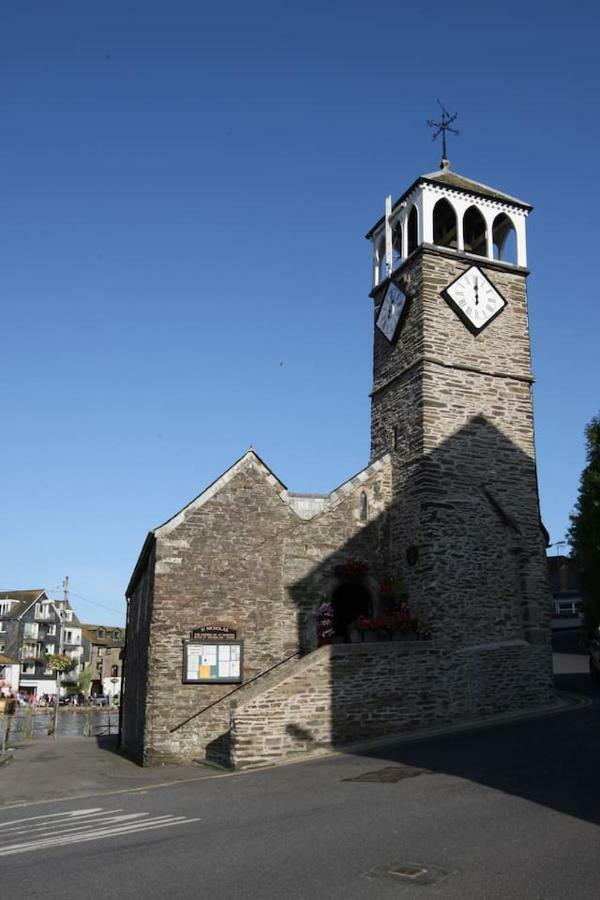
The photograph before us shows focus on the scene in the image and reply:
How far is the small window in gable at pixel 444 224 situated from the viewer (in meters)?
24.4

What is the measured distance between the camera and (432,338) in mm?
21078

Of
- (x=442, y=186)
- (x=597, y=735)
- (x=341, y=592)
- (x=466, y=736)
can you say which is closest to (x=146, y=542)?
(x=341, y=592)

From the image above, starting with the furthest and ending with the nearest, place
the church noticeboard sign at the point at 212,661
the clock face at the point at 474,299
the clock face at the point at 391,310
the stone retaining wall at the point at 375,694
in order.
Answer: the clock face at the point at 391,310, the clock face at the point at 474,299, the church noticeboard sign at the point at 212,661, the stone retaining wall at the point at 375,694

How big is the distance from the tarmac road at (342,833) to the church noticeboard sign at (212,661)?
4012 millimetres

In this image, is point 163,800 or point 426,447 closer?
point 163,800

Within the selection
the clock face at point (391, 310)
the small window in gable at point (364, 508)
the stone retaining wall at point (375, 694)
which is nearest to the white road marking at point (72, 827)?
the stone retaining wall at point (375, 694)

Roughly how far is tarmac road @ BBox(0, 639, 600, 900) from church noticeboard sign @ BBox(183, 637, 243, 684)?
4.01 m

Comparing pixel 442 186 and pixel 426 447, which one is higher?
pixel 442 186

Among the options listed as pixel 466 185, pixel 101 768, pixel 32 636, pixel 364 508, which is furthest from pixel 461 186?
pixel 32 636

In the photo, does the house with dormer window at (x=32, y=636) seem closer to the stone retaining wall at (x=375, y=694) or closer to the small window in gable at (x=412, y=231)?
the small window in gable at (x=412, y=231)

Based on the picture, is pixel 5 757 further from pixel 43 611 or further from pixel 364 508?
pixel 43 611

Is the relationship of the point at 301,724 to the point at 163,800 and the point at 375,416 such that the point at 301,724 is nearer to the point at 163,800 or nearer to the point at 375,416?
the point at 163,800

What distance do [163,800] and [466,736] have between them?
22.0ft

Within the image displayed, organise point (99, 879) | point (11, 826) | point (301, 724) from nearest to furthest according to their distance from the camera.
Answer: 1. point (99, 879)
2. point (11, 826)
3. point (301, 724)
